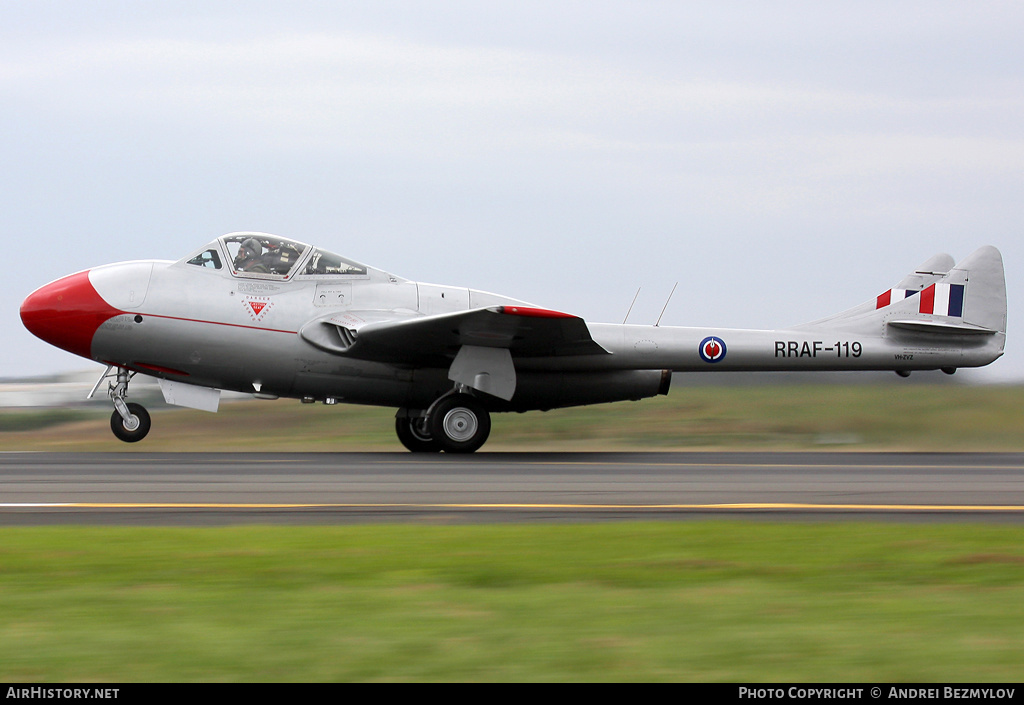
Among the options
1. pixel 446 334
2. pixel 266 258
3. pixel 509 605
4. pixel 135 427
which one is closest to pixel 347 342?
pixel 446 334

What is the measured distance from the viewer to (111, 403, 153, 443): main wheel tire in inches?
587

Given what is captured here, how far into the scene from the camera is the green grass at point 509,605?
12.8ft

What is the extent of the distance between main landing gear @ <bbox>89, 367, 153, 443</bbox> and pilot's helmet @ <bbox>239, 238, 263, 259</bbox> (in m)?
2.44

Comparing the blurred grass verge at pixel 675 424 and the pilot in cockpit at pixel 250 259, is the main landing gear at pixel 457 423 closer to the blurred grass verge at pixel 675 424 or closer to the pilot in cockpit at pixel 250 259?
the blurred grass verge at pixel 675 424

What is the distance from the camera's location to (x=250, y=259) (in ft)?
49.6

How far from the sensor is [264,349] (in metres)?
14.8

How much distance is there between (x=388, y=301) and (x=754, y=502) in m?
8.25

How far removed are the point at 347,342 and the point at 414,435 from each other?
6.75 feet

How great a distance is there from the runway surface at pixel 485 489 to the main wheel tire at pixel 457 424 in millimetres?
1087

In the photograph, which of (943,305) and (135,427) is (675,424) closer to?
(943,305)

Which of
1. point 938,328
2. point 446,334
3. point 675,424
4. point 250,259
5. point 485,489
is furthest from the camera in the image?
point 675,424

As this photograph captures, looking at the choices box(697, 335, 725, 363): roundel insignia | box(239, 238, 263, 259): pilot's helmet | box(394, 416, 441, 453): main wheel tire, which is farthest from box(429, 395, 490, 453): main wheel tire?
box(697, 335, 725, 363): roundel insignia

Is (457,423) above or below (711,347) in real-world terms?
below

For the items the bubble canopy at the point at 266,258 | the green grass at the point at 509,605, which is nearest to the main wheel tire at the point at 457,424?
the bubble canopy at the point at 266,258
